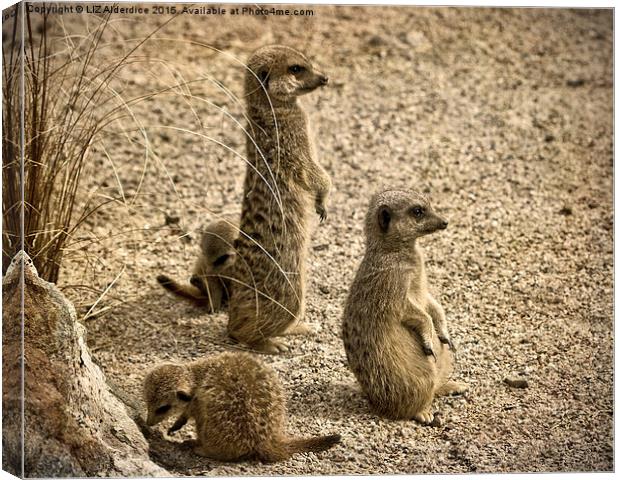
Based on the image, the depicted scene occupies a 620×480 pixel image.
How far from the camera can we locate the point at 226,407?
3.90m

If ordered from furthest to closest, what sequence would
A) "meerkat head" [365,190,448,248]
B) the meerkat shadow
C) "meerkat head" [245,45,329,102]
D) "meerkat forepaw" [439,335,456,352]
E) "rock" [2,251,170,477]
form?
"meerkat head" [245,45,329,102], "meerkat forepaw" [439,335,456,352], "meerkat head" [365,190,448,248], the meerkat shadow, "rock" [2,251,170,477]

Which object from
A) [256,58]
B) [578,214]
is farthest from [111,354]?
[578,214]

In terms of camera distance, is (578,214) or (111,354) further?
(578,214)

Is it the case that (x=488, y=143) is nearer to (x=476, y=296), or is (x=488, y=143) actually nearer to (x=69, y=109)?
(x=476, y=296)

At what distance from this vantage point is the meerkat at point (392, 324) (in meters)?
4.09

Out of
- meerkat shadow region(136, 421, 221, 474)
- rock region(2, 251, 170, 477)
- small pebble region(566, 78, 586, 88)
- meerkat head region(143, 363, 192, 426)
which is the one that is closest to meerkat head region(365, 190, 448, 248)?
meerkat head region(143, 363, 192, 426)

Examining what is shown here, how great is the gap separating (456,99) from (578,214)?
1.02 meters

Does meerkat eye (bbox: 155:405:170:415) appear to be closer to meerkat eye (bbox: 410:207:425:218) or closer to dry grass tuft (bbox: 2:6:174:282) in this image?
dry grass tuft (bbox: 2:6:174:282)

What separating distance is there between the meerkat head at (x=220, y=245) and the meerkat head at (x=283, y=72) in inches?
23.4

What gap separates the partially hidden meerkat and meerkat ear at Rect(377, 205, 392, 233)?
0.64 metres

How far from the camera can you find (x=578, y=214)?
4977 millimetres

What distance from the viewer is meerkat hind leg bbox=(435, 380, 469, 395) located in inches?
168

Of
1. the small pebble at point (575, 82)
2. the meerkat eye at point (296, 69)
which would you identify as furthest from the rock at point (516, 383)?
the small pebble at point (575, 82)

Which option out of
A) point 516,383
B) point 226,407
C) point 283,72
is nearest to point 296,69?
point 283,72
